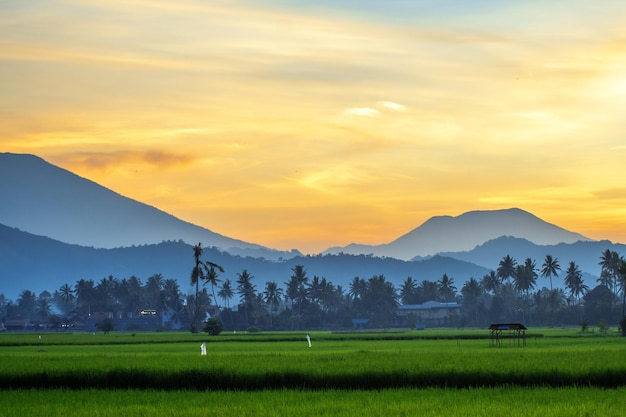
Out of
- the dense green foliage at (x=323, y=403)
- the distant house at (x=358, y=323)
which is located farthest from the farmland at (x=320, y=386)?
the distant house at (x=358, y=323)

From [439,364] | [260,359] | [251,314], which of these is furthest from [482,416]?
[251,314]

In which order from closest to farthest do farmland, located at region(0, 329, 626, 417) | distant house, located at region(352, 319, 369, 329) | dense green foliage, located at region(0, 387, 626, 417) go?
dense green foliage, located at region(0, 387, 626, 417) < farmland, located at region(0, 329, 626, 417) < distant house, located at region(352, 319, 369, 329)

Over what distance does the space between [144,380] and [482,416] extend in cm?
1613

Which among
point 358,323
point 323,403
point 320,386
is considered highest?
point 358,323

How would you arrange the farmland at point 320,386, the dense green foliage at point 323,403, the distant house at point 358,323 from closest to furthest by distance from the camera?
the dense green foliage at point 323,403 < the farmland at point 320,386 < the distant house at point 358,323

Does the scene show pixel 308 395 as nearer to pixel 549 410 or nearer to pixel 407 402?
pixel 407 402

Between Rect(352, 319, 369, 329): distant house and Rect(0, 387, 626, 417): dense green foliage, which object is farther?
Rect(352, 319, 369, 329): distant house

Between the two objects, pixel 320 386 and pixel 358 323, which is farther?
pixel 358 323

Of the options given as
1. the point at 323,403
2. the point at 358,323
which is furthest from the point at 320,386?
the point at 358,323

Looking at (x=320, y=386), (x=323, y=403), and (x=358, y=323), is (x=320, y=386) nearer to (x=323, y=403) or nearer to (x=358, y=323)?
(x=323, y=403)

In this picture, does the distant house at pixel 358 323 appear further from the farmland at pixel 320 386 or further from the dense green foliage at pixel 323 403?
the dense green foliage at pixel 323 403

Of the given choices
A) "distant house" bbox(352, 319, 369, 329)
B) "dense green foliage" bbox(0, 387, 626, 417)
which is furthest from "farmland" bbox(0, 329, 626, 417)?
"distant house" bbox(352, 319, 369, 329)

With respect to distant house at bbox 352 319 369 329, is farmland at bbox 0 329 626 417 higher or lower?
lower

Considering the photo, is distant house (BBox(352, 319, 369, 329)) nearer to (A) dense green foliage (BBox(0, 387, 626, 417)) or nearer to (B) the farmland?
(B) the farmland
